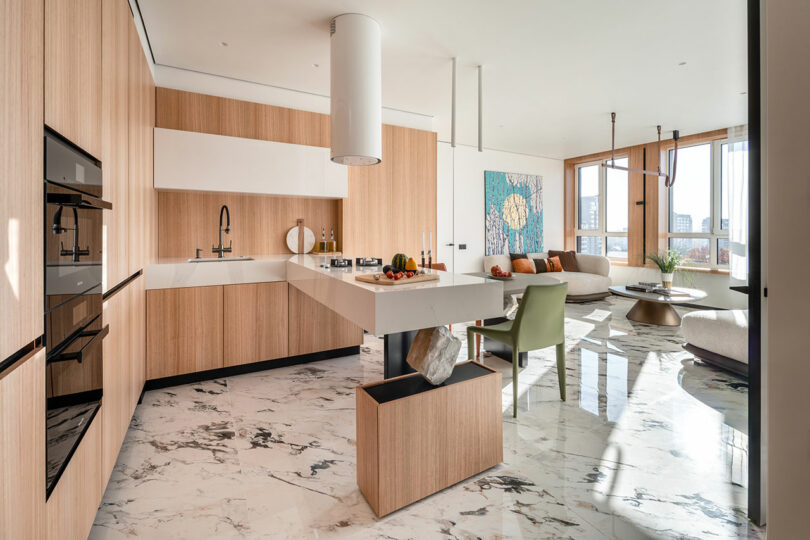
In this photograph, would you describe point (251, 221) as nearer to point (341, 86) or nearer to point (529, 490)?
point (341, 86)

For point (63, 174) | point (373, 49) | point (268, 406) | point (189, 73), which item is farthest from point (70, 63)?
point (189, 73)

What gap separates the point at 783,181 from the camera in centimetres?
97

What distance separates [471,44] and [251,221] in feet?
8.53

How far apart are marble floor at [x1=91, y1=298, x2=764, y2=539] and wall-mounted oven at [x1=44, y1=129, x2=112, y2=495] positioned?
27.5 inches

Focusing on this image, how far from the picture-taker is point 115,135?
1951 millimetres

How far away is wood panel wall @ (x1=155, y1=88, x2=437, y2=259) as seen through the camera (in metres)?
3.70

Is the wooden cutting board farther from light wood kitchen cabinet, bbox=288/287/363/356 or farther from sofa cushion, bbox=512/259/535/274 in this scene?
sofa cushion, bbox=512/259/535/274

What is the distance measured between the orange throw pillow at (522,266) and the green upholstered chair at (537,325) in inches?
164

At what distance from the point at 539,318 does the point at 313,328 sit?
2.07 meters

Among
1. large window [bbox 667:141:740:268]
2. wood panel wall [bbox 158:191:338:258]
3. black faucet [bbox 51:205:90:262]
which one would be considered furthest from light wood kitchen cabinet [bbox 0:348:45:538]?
large window [bbox 667:141:740:268]

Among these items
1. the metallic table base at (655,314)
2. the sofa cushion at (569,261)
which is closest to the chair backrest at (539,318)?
the metallic table base at (655,314)

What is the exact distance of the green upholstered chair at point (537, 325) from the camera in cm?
267

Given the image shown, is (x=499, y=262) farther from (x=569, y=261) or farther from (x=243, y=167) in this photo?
(x=243, y=167)

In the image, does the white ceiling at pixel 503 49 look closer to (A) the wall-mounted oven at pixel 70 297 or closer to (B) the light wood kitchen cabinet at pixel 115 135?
(B) the light wood kitchen cabinet at pixel 115 135
